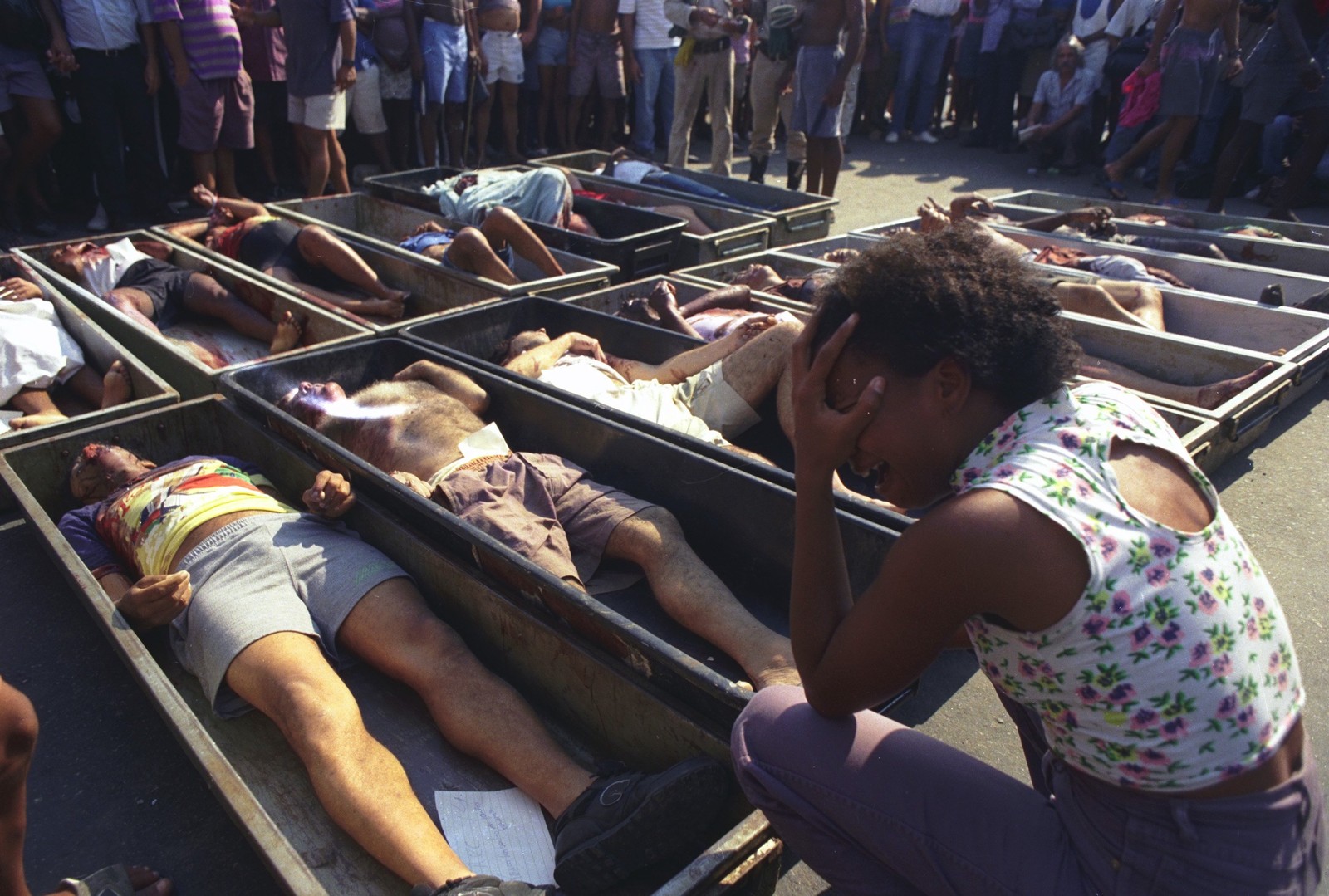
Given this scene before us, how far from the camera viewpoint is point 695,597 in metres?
2.80

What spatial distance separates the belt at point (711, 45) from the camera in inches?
330

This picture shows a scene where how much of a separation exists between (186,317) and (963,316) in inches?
199

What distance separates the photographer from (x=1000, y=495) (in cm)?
133

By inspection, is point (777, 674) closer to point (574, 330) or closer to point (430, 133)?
point (574, 330)

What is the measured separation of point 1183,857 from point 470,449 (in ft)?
8.14

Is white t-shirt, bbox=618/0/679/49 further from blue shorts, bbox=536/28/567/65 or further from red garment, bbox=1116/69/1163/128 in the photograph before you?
red garment, bbox=1116/69/1163/128

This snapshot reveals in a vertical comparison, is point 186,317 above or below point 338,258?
below

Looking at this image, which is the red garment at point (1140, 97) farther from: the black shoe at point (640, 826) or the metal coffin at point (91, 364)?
the black shoe at point (640, 826)

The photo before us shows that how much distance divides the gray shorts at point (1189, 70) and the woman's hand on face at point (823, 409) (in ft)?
26.1

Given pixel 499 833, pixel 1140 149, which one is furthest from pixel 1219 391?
pixel 1140 149

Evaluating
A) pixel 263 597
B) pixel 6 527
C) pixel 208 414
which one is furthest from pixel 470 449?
pixel 6 527

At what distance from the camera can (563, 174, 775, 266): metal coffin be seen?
5.75 metres

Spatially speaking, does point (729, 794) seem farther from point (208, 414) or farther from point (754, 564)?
point (208, 414)

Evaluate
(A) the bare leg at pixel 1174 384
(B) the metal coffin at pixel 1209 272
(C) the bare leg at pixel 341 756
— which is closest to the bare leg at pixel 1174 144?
(B) the metal coffin at pixel 1209 272
